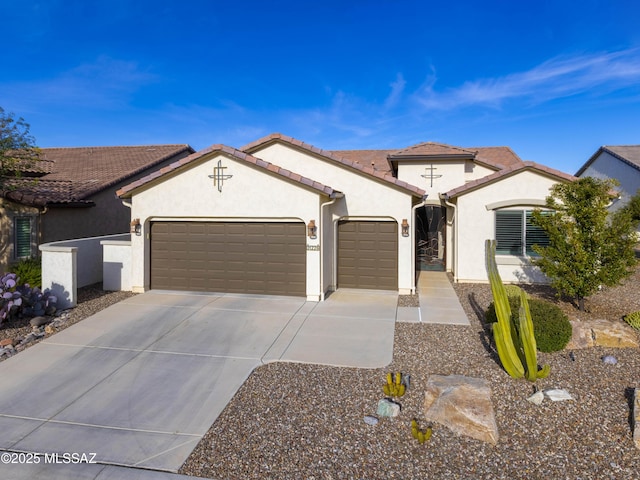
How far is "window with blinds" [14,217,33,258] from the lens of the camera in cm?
1450

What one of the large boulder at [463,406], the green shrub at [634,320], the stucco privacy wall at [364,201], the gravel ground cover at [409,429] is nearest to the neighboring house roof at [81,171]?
the stucco privacy wall at [364,201]

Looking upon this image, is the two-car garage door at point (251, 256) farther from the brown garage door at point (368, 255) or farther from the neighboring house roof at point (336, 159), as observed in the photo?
the neighboring house roof at point (336, 159)

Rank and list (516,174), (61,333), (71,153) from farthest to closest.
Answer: (71,153), (516,174), (61,333)

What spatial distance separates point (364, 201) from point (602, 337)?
6955mm

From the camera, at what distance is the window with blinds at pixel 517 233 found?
1338 centimetres

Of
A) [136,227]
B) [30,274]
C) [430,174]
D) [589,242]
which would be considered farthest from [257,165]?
[589,242]

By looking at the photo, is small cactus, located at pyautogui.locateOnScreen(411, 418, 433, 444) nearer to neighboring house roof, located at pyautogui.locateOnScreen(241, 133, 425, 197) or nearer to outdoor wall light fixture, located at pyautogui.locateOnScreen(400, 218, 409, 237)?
outdoor wall light fixture, located at pyautogui.locateOnScreen(400, 218, 409, 237)

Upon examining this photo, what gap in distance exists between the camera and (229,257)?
38.5 ft

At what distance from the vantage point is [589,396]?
5.48m

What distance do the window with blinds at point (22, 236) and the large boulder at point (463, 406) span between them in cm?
1523

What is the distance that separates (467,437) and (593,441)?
4.54ft

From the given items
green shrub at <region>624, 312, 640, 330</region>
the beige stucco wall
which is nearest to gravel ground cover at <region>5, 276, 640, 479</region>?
green shrub at <region>624, 312, 640, 330</region>

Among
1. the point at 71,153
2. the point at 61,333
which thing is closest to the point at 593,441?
the point at 61,333

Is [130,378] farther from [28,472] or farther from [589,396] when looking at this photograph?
[589,396]
